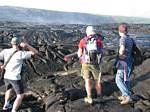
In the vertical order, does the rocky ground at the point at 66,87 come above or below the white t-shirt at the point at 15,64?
below

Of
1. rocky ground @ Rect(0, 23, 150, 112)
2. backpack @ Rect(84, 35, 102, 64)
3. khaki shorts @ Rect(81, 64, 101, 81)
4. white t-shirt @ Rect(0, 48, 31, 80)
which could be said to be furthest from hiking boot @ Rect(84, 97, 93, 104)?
white t-shirt @ Rect(0, 48, 31, 80)

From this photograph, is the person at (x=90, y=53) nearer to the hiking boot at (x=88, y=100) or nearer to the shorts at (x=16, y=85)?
the hiking boot at (x=88, y=100)

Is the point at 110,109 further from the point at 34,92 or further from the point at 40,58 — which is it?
the point at 40,58

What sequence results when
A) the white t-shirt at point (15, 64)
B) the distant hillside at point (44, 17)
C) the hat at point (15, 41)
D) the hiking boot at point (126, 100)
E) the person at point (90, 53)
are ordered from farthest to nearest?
the distant hillside at point (44, 17) < the hiking boot at point (126, 100) < the person at point (90, 53) < the white t-shirt at point (15, 64) < the hat at point (15, 41)

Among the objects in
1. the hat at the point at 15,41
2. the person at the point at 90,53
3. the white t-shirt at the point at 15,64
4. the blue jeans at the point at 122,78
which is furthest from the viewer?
the blue jeans at the point at 122,78

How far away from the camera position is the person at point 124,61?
41.0 ft

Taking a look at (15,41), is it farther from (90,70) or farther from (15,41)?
(90,70)

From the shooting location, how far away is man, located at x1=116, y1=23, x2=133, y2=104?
41.0 ft

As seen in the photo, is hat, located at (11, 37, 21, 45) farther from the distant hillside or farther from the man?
the distant hillside

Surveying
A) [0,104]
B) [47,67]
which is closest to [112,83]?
[0,104]

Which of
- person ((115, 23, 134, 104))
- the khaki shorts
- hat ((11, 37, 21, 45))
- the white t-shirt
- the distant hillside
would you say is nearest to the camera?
hat ((11, 37, 21, 45))

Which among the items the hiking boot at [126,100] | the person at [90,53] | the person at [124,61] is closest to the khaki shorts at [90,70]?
the person at [90,53]

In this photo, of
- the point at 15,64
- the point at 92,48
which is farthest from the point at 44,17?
the point at 15,64

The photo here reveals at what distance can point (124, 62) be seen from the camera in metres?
12.8
